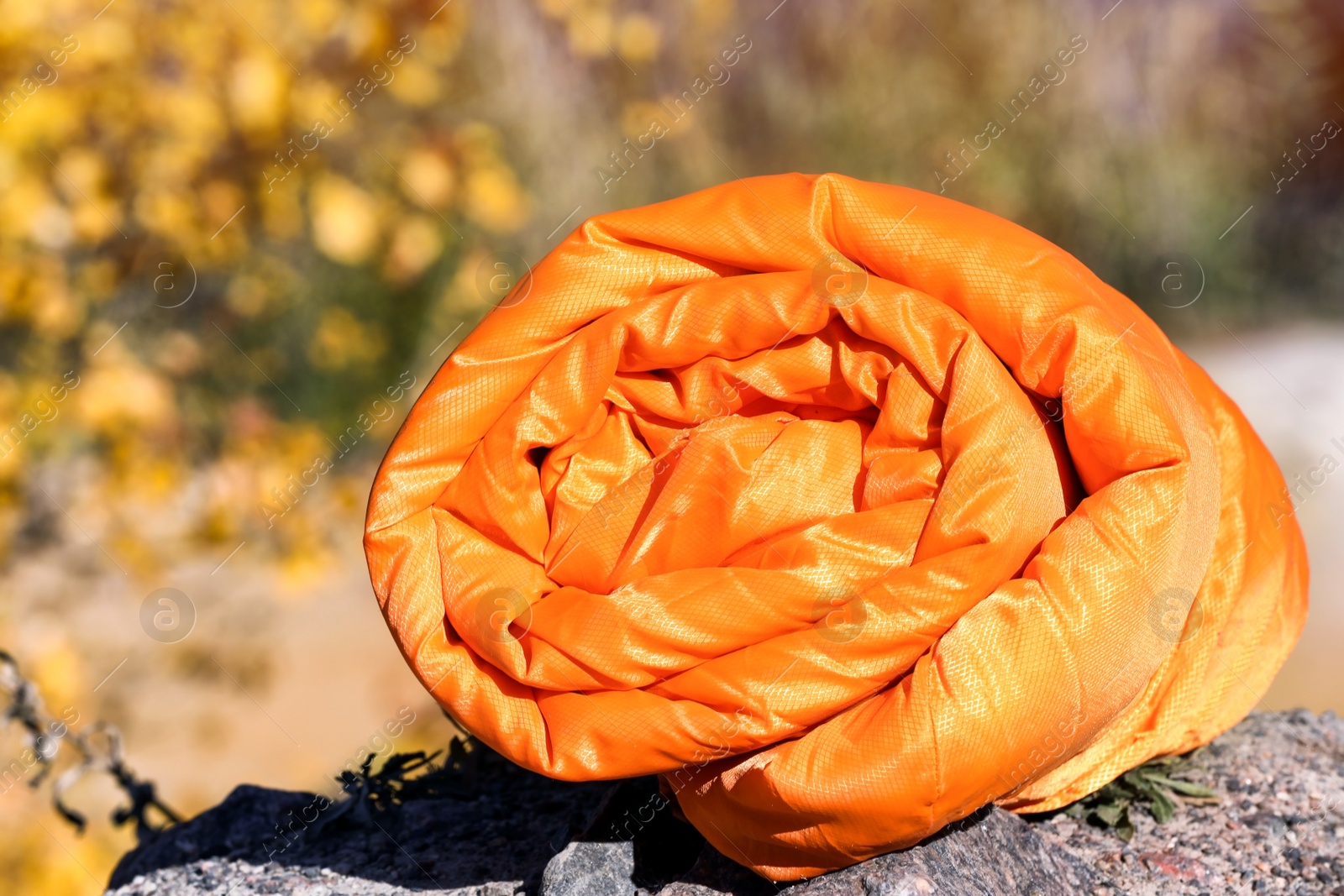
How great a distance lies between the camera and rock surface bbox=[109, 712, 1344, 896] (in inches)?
66.4

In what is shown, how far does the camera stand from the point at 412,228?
13.0 feet

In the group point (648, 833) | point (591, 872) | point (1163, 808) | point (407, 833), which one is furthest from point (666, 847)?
point (1163, 808)

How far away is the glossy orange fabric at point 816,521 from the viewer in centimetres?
148

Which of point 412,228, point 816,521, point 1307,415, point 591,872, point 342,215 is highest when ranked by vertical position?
point 342,215

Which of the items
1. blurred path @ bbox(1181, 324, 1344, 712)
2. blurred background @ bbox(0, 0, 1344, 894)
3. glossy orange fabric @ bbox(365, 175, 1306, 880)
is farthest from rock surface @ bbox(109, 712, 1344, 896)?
blurred background @ bbox(0, 0, 1344, 894)

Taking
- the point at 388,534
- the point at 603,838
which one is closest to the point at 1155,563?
the point at 603,838

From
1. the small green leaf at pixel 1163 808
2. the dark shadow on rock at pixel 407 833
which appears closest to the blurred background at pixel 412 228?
the dark shadow on rock at pixel 407 833

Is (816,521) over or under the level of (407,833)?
over

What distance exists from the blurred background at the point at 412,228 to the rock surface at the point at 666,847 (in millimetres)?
1538

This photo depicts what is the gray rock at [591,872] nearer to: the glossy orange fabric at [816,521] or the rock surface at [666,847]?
the rock surface at [666,847]

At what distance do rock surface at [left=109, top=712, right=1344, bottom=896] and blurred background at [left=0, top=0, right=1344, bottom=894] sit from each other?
1.54 m

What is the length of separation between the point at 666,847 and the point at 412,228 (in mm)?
2706

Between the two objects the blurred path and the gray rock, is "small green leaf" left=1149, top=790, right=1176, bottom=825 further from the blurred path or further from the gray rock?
the blurred path

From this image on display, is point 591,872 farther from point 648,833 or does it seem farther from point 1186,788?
point 1186,788
